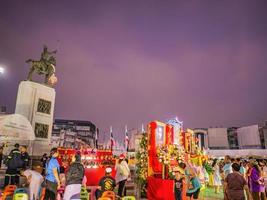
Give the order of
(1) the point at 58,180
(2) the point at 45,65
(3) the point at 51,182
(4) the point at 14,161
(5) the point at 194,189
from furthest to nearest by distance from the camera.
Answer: (2) the point at 45,65
(4) the point at 14,161
(5) the point at 194,189
(3) the point at 51,182
(1) the point at 58,180

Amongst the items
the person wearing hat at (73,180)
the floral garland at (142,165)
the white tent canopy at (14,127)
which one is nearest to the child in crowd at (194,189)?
the person wearing hat at (73,180)

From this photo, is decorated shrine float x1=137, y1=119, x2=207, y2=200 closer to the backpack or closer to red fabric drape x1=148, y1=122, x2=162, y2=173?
red fabric drape x1=148, y1=122, x2=162, y2=173

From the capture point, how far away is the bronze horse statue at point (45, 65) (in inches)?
661

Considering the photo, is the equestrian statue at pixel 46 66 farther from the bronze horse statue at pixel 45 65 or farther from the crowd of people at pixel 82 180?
the crowd of people at pixel 82 180

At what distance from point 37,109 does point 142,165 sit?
8.43 metres

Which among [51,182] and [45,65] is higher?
[45,65]

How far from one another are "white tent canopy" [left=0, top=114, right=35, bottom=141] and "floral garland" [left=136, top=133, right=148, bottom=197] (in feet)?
19.9

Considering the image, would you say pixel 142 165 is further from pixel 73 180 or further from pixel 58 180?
pixel 73 180

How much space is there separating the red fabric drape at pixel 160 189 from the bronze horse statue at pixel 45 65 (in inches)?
449

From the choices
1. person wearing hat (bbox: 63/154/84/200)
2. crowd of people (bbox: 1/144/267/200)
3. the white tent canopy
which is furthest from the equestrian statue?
person wearing hat (bbox: 63/154/84/200)

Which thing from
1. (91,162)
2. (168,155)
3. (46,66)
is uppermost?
(46,66)

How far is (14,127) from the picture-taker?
11.8 meters

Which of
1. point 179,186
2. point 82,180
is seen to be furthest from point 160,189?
point 82,180

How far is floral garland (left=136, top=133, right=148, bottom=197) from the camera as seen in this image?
10.7 metres
